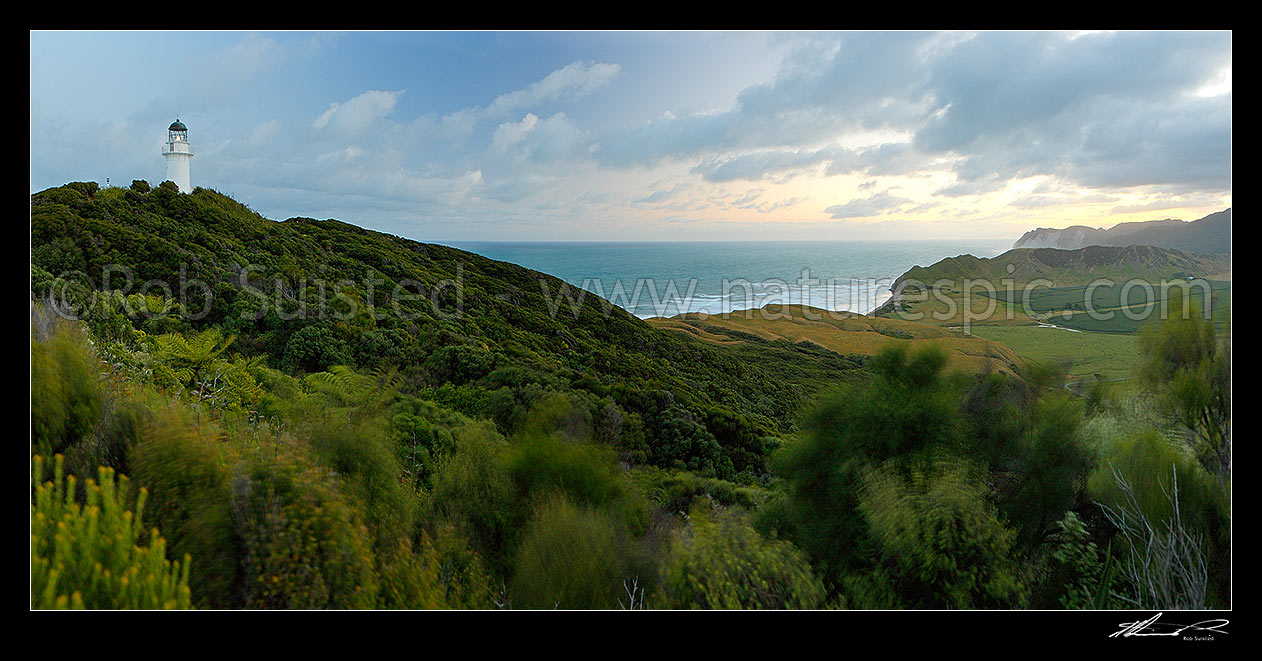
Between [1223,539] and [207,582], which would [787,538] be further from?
[207,582]

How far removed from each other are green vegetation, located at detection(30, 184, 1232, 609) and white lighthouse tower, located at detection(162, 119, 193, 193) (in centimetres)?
497

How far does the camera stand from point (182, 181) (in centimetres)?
1260

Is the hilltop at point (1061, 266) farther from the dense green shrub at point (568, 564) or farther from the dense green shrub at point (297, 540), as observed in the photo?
the dense green shrub at point (297, 540)

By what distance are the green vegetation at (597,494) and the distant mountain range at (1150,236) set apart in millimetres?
825

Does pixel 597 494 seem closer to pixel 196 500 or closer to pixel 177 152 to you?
pixel 196 500

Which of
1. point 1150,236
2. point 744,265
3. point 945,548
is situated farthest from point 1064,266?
point 945,548

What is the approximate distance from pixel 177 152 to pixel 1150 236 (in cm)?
1528

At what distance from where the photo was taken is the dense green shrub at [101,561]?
93.5 inches

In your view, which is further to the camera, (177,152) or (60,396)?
(177,152)

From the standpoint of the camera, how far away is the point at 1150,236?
6.61 m
